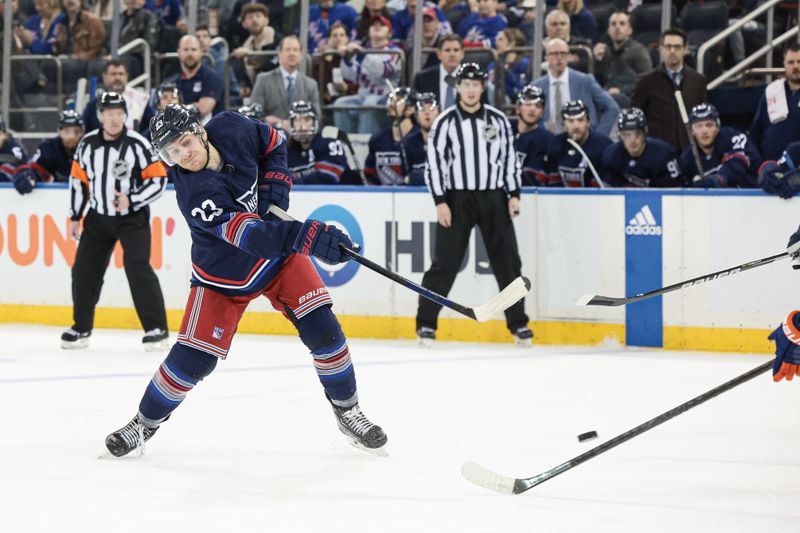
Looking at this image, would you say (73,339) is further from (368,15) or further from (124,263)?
(368,15)

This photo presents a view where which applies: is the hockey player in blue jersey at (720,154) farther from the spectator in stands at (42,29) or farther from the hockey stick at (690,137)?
the spectator in stands at (42,29)

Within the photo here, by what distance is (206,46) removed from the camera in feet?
32.1

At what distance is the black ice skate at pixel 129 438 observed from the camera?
4484 mm

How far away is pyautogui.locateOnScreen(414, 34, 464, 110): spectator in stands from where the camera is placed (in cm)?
848

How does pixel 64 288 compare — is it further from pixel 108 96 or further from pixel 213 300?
pixel 213 300

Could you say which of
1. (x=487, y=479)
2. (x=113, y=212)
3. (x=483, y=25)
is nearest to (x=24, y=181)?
(x=113, y=212)

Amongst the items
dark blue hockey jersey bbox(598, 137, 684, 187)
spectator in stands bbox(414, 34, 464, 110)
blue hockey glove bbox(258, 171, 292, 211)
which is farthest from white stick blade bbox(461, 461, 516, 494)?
spectator in stands bbox(414, 34, 464, 110)

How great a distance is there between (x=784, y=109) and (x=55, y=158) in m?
4.49

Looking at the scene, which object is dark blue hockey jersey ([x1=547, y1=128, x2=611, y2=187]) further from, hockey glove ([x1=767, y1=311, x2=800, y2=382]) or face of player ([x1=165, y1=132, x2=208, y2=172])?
hockey glove ([x1=767, y1=311, x2=800, y2=382])

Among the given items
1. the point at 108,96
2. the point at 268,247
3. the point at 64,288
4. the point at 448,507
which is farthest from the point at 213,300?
the point at 64,288

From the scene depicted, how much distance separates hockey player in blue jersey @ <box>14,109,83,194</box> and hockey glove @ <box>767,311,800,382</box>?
561 centimetres

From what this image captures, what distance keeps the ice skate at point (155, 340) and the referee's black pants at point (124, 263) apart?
0.10ft

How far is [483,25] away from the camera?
369 inches

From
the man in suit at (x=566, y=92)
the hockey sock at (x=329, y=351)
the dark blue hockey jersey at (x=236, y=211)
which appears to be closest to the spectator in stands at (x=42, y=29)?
the man in suit at (x=566, y=92)
